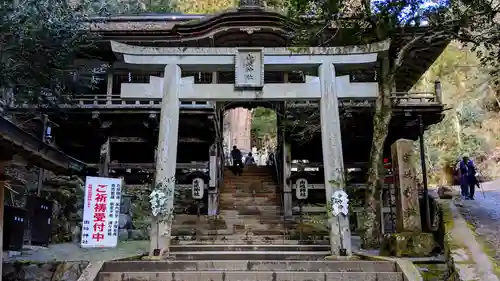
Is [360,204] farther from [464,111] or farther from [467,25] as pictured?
[464,111]

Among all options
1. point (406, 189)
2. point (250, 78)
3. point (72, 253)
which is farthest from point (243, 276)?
point (72, 253)

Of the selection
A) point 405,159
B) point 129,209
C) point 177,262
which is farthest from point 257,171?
point 177,262

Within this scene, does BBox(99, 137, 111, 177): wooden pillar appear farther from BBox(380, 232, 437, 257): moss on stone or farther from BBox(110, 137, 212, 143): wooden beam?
BBox(380, 232, 437, 257): moss on stone

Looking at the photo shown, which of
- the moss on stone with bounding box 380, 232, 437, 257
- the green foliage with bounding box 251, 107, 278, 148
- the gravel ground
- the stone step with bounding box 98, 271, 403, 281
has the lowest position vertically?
the stone step with bounding box 98, 271, 403, 281

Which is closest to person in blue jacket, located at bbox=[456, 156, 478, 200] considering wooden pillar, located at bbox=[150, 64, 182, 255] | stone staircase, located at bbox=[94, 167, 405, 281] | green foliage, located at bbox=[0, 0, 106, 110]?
stone staircase, located at bbox=[94, 167, 405, 281]

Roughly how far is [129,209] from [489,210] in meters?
9.30

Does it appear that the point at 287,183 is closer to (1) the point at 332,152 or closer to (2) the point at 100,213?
(2) the point at 100,213

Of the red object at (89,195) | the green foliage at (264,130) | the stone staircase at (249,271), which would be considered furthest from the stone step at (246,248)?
the green foliage at (264,130)

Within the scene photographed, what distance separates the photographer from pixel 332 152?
8273 millimetres

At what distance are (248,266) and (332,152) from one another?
272 cm

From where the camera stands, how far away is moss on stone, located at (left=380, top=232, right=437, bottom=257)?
7258 mm

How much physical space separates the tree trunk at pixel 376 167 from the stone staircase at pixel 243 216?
3.37m

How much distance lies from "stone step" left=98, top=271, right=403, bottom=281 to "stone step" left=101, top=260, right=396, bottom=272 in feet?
0.80

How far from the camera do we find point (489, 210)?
10211 millimetres
